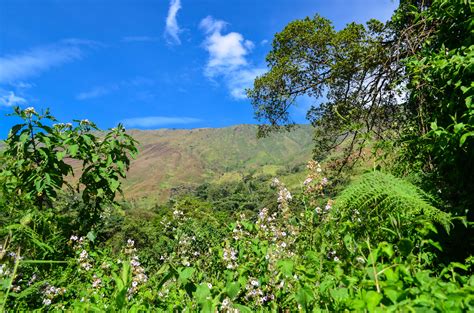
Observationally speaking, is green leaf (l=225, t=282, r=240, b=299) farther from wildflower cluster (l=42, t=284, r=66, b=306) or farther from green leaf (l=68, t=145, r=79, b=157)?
green leaf (l=68, t=145, r=79, b=157)

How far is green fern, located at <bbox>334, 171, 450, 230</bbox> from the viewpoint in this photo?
8.70ft

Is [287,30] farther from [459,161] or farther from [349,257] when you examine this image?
[349,257]

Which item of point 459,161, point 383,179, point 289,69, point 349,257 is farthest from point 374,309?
point 289,69

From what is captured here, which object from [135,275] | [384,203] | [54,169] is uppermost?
[54,169]

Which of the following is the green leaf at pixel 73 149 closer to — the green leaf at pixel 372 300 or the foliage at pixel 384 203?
the foliage at pixel 384 203

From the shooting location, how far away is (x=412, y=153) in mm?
4754

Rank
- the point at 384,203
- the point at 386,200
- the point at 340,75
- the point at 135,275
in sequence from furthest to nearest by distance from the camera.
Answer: the point at 340,75 < the point at 135,275 < the point at 384,203 < the point at 386,200

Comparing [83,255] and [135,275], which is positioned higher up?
[83,255]

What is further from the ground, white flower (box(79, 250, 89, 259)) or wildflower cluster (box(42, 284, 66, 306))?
white flower (box(79, 250, 89, 259))

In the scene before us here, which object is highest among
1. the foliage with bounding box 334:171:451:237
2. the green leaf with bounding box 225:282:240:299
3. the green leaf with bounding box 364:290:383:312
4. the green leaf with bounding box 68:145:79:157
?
the green leaf with bounding box 68:145:79:157

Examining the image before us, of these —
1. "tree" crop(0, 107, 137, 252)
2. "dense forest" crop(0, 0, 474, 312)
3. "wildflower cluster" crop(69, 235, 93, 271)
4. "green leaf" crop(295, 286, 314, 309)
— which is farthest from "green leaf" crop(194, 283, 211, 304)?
"wildflower cluster" crop(69, 235, 93, 271)

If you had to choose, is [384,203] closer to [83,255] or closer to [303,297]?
[303,297]

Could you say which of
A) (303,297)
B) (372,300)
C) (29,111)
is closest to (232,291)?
(303,297)

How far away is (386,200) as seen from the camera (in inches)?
110
